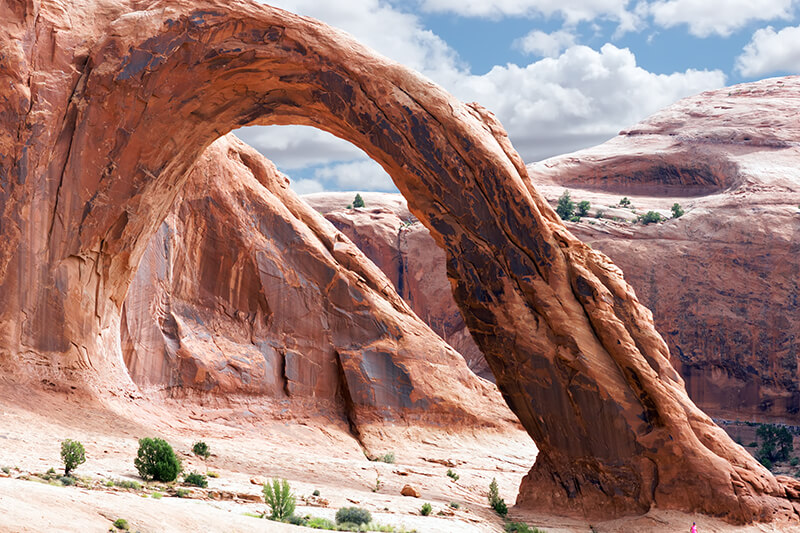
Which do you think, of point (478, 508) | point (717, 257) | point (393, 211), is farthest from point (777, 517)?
point (393, 211)

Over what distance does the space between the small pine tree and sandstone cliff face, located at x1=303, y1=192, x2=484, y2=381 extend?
7.17m

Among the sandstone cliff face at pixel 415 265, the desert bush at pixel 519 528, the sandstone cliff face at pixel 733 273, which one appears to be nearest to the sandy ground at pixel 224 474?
the desert bush at pixel 519 528

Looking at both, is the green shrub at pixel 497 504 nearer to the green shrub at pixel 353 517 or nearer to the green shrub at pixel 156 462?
the green shrub at pixel 353 517

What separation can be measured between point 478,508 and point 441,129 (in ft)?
26.1

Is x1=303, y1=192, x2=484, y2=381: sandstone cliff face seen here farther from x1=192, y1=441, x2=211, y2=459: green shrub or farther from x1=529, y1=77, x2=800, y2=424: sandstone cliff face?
x1=192, y1=441, x2=211, y2=459: green shrub

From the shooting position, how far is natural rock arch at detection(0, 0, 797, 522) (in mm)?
15023

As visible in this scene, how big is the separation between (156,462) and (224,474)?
2101mm

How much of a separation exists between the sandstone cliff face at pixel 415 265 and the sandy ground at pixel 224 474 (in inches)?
766

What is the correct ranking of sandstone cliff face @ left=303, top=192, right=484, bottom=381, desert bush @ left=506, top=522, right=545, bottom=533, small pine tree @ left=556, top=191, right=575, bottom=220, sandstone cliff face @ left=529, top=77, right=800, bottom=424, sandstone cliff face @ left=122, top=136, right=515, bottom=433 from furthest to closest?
sandstone cliff face @ left=303, top=192, right=484, bottom=381, small pine tree @ left=556, top=191, right=575, bottom=220, sandstone cliff face @ left=529, top=77, right=800, bottom=424, sandstone cliff face @ left=122, top=136, right=515, bottom=433, desert bush @ left=506, top=522, right=545, bottom=533

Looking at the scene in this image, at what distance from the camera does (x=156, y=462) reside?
38.0 ft

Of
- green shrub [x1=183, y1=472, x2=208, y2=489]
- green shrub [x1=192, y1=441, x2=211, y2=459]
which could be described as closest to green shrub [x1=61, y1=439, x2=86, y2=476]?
green shrub [x1=183, y1=472, x2=208, y2=489]

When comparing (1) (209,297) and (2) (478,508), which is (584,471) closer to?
(2) (478,508)

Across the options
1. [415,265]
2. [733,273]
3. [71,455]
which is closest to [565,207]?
[415,265]

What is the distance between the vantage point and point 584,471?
15320 mm
